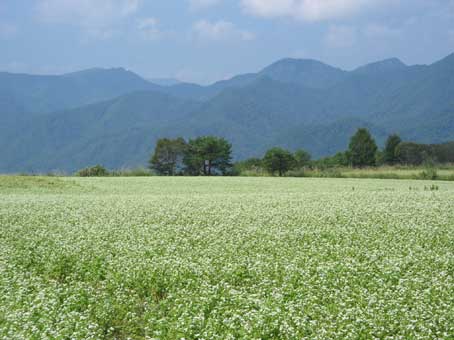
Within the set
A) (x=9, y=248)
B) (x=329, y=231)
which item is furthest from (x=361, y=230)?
(x=9, y=248)

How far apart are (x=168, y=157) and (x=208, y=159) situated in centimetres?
591

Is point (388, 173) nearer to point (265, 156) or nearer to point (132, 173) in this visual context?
point (265, 156)

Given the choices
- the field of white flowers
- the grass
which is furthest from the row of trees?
the field of white flowers

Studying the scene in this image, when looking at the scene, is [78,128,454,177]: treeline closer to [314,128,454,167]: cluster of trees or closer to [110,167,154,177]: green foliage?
[314,128,454,167]: cluster of trees

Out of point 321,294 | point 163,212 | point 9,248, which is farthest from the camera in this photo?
point 163,212

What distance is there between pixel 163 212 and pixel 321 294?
1123 centimetres

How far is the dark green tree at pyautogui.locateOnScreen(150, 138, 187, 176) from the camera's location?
6412cm

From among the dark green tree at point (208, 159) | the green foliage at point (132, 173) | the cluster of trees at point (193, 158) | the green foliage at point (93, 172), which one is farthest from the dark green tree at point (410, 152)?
the green foliage at point (93, 172)

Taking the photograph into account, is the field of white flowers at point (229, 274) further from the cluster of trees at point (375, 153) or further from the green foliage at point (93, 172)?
the cluster of trees at point (375, 153)

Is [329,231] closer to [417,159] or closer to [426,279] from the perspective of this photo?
[426,279]

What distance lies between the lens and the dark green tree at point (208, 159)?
62.6 metres

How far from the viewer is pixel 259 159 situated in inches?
2835

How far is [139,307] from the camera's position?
893cm

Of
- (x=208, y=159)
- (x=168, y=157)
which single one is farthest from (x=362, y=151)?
(x=168, y=157)
